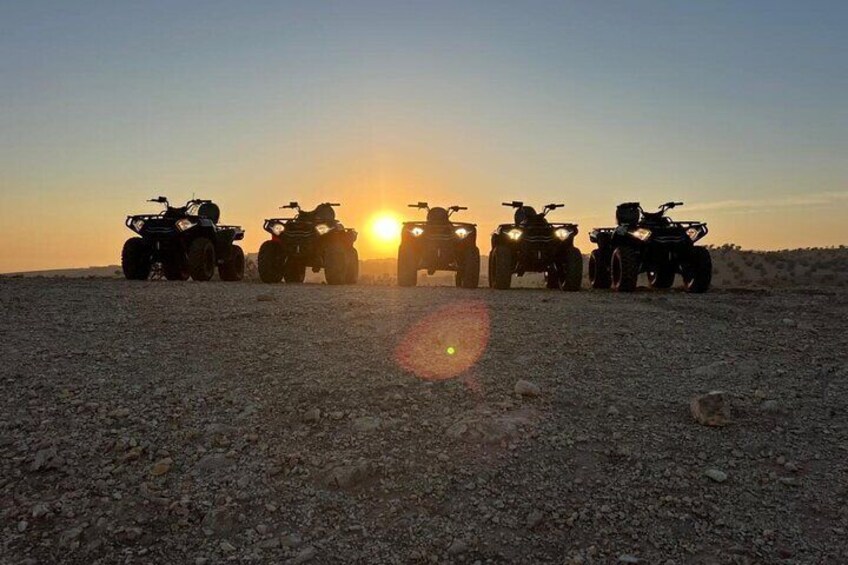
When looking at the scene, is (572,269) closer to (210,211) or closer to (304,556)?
(210,211)

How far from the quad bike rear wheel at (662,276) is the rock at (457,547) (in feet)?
42.9

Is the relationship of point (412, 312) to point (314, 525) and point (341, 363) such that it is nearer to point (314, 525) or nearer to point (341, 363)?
point (341, 363)

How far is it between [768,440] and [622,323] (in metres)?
3.55

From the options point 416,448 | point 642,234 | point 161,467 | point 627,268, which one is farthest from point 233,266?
point 416,448

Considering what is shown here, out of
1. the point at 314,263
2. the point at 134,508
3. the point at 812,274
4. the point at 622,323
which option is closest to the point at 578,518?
the point at 134,508

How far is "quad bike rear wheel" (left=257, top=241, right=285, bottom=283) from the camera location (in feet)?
53.7

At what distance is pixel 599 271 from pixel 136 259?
37.4 feet

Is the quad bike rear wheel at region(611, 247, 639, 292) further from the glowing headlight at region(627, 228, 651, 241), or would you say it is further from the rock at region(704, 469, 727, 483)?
the rock at region(704, 469, 727, 483)

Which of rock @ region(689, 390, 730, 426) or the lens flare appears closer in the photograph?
rock @ region(689, 390, 730, 426)

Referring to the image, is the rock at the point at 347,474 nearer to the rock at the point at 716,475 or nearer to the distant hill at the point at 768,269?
the rock at the point at 716,475

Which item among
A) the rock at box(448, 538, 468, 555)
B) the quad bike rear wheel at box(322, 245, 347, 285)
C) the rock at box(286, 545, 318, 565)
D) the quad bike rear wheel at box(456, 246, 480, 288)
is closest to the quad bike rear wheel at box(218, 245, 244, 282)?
the quad bike rear wheel at box(322, 245, 347, 285)

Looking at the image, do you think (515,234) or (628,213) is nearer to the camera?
(515,234)

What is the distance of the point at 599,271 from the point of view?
16562mm

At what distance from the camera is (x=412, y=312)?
885 centimetres
